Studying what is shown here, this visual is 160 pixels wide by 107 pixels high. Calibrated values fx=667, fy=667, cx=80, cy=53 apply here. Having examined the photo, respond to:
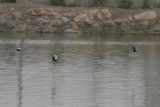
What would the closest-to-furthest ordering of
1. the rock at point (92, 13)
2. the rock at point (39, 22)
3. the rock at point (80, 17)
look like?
1. the rock at point (39, 22)
2. the rock at point (80, 17)
3. the rock at point (92, 13)

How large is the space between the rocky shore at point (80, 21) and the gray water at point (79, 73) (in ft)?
20.0

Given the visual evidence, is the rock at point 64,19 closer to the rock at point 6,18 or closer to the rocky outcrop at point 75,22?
the rocky outcrop at point 75,22

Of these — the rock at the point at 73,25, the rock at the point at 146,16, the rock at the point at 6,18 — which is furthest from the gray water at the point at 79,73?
the rock at the point at 146,16

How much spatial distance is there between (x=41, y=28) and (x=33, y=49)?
A: 11934 millimetres

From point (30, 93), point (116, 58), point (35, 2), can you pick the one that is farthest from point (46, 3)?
point (30, 93)

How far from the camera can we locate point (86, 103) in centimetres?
1644

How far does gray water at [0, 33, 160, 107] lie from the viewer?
1702 cm

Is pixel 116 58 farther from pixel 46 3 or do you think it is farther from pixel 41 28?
pixel 46 3

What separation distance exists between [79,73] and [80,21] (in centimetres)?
2138

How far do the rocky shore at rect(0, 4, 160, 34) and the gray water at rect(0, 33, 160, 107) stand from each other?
610cm

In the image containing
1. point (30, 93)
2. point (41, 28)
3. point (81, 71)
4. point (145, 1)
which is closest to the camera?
point (30, 93)

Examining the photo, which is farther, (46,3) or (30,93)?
(46,3)

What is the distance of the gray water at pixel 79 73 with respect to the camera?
1702 cm

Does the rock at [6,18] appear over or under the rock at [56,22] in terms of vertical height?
over
